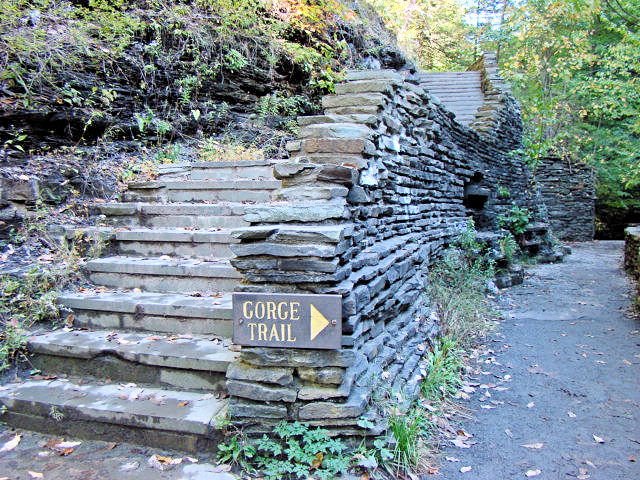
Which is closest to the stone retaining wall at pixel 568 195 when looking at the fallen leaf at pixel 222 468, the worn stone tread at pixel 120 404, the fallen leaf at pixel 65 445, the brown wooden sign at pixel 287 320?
the brown wooden sign at pixel 287 320

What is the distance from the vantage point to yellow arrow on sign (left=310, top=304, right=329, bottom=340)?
2.50 m

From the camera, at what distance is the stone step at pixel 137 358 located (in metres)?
2.87

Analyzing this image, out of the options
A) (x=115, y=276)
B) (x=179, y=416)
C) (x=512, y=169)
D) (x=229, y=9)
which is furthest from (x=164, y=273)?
(x=512, y=169)

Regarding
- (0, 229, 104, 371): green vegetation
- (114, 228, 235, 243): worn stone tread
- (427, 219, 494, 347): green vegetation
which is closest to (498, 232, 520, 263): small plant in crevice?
(427, 219, 494, 347): green vegetation

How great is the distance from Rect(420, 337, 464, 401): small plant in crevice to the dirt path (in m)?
0.21

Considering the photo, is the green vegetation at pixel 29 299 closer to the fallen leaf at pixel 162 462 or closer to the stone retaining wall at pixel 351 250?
the fallen leaf at pixel 162 462

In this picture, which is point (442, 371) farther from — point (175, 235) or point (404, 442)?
point (175, 235)

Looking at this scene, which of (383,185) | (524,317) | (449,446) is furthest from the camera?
(524,317)

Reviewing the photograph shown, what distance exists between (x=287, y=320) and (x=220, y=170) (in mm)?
3187

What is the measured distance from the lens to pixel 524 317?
633cm

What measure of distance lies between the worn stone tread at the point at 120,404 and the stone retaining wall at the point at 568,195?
53.5 feet

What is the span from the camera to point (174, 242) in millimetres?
4098

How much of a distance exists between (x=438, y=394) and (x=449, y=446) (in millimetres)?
650

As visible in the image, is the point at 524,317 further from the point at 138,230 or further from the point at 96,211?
the point at 96,211
